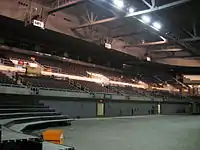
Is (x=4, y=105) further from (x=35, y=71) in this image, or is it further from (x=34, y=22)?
(x=35, y=71)

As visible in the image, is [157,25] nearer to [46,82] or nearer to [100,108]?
[100,108]

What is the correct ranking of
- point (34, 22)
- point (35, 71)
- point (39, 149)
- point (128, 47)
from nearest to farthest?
point (39, 149), point (34, 22), point (35, 71), point (128, 47)

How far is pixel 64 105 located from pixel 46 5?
23.0 feet

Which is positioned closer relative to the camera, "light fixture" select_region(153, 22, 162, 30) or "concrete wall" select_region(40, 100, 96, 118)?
"light fixture" select_region(153, 22, 162, 30)

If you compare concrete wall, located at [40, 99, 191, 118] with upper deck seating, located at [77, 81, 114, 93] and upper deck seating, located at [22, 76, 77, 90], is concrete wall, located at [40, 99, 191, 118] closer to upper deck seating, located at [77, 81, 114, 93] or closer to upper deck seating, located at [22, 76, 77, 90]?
upper deck seating, located at [77, 81, 114, 93]

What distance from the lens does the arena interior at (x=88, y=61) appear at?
1139cm

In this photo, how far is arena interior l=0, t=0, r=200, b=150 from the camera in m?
11.4

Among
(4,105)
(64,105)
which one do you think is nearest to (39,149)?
(4,105)

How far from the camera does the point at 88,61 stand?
973 inches

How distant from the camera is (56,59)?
2112 centimetres

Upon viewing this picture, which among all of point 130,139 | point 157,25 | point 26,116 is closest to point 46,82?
point 26,116

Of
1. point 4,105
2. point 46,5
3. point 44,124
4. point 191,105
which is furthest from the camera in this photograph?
point 191,105

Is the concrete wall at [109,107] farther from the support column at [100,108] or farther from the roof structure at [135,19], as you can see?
the roof structure at [135,19]

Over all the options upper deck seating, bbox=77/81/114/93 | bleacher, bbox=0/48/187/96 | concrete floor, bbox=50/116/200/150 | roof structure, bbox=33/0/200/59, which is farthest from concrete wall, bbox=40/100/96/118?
concrete floor, bbox=50/116/200/150
